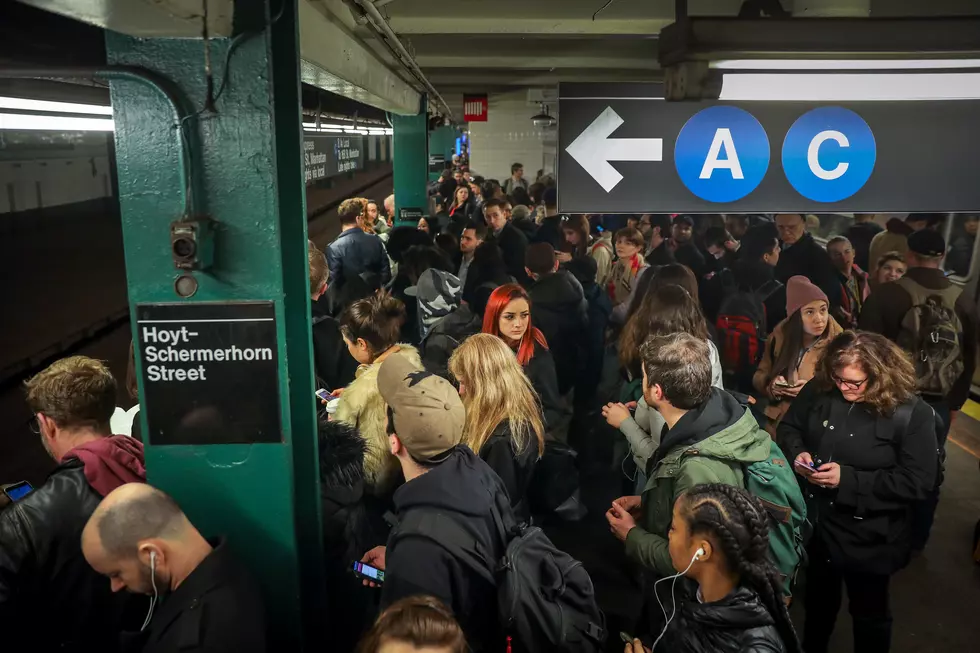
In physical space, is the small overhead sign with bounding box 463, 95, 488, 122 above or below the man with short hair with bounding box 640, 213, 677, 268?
above

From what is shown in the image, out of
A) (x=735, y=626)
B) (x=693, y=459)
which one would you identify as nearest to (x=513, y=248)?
(x=693, y=459)

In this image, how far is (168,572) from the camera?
2.06m

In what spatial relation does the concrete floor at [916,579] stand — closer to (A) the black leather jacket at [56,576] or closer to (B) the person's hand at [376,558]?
(B) the person's hand at [376,558]

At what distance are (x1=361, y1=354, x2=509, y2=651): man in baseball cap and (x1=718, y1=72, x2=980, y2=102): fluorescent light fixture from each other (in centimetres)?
173

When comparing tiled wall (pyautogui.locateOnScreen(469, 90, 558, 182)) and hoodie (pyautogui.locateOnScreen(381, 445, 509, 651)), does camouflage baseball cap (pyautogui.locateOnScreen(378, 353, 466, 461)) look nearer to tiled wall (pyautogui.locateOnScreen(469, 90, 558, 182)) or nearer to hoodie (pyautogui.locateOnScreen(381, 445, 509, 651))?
hoodie (pyautogui.locateOnScreen(381, 445, 509, 651))

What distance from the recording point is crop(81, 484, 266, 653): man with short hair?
6.53 ft

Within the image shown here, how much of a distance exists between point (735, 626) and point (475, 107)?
634 inches

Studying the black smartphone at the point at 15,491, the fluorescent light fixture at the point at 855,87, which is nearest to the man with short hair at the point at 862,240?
the fluorescent light fixture at the point at 855,87

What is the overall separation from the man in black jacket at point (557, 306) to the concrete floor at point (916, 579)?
105cm

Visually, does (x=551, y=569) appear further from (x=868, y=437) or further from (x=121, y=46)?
(x=121, y=46)

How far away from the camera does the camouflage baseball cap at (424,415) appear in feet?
7.62

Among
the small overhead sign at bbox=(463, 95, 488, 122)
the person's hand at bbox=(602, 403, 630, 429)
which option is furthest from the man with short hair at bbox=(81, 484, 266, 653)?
the small overhead sign at bbox=(463, 95, 488, 122)

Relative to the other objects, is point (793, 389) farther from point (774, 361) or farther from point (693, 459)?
point (693, 459)

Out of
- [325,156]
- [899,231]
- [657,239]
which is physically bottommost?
[657,239]
